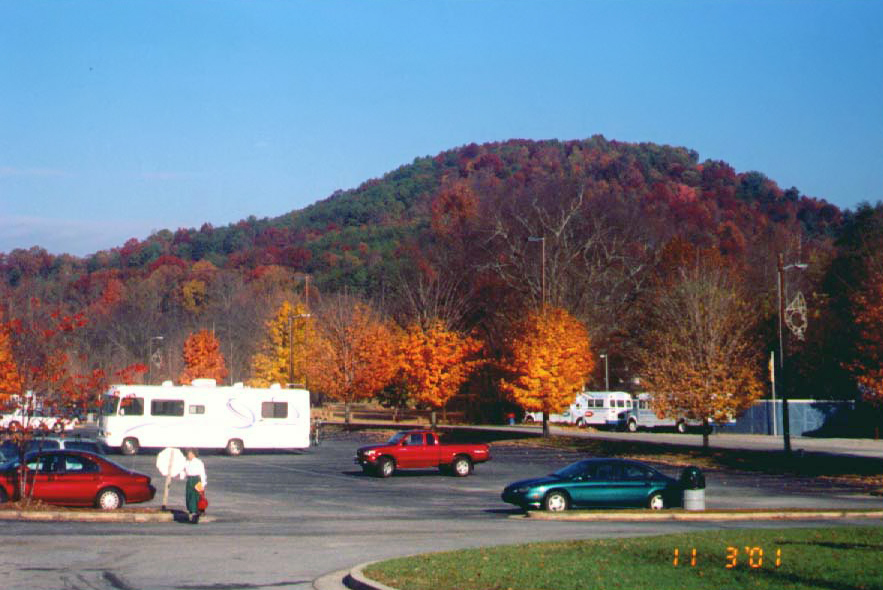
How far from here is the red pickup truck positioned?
37156mm

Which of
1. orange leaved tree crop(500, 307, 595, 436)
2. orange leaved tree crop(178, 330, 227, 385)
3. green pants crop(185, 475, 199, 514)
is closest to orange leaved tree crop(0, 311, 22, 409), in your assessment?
green pants crop(185, 475, 199, 514)

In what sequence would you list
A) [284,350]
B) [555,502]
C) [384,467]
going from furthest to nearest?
[284,350], [384,467], [555,502]

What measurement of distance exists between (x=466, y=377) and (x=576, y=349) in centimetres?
→ 978

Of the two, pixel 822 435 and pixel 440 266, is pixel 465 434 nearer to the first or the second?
pixel 822 435

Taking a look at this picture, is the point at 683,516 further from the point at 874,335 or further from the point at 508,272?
the point at 508,272

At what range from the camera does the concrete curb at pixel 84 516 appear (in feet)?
76.6

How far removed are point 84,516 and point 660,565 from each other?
1383 cm

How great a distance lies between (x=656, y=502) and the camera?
26562 millimetres

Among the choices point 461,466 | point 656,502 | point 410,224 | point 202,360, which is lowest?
point 656,502

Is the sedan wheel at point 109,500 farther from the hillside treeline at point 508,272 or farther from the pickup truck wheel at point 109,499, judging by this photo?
the hillside treeline at point 508,272

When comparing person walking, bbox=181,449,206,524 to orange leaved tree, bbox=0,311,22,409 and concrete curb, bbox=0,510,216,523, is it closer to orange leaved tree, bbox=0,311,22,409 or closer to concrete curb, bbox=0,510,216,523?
concrete curb, bbox=0,510,216,523

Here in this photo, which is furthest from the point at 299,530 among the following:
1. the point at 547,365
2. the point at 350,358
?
the point at 350,358

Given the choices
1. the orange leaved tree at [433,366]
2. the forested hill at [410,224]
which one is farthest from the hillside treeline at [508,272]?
the orange leaved tree at [433,366]

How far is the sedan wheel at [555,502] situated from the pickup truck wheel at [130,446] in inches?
1011
